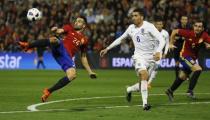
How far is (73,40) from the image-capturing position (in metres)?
14.9

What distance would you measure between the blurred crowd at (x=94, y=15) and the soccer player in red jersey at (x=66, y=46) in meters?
18.9

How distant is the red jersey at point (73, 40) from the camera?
14.8 meters

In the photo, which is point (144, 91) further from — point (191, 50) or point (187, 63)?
point (191, 50)

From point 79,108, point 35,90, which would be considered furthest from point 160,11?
point 79,108

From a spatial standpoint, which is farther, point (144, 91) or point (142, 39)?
point (142, 39)

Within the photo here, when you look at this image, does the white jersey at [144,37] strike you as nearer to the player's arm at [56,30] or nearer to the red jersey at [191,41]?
the player's arm at [56,30]

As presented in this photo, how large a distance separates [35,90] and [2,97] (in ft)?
9.57

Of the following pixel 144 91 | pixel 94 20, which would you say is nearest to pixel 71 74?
pixel 144 91

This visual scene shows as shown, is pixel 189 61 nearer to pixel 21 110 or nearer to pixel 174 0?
pixel 21 110

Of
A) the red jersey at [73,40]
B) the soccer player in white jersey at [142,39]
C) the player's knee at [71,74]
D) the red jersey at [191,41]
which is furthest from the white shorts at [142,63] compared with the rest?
the red jersey at [191,41]

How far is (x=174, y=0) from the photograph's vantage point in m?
34.8

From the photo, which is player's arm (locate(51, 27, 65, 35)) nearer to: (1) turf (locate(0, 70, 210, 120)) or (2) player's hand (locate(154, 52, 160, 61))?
(1) turf (locate(0, 70, 210, 120))

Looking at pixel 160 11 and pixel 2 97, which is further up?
pixel 160 11

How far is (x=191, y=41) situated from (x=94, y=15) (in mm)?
20309
